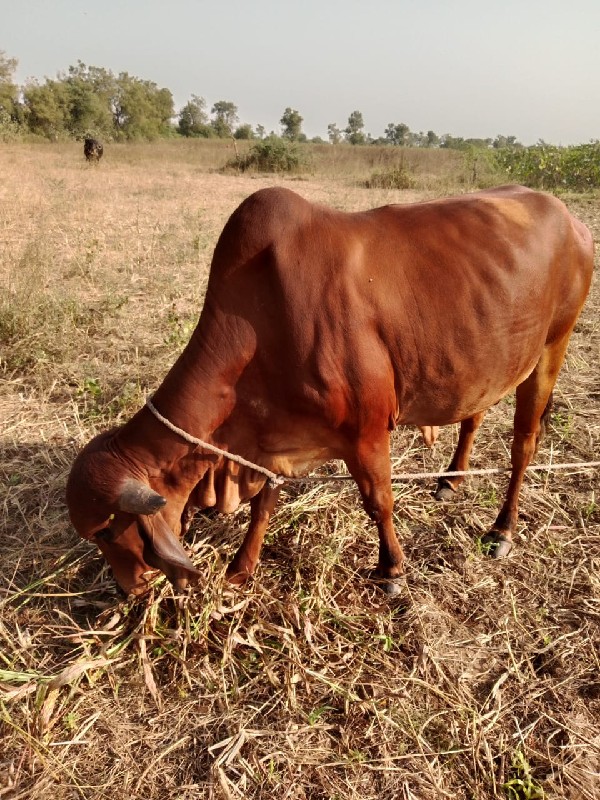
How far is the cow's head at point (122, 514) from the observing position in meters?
2.30

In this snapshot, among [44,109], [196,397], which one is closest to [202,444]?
[196,397]

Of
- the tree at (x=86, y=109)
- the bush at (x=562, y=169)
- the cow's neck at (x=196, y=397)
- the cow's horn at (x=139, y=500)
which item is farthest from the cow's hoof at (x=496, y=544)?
the tree at (x=86, y=109)

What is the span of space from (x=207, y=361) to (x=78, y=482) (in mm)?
698

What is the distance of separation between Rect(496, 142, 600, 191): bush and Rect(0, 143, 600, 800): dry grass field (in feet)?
59.9

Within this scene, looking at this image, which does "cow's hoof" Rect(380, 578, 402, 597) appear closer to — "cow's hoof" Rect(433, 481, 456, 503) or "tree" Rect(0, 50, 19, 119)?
"cow's hoof" Rect(433, 481, 456, 503)

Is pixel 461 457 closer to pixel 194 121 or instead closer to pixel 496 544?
pixel 496 544

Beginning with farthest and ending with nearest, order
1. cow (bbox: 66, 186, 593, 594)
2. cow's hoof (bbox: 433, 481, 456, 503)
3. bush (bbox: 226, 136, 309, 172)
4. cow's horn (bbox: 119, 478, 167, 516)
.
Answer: bush (bbox: 226, 136, 309, 172) → cow's hoof (bbox: 433, 481, 456, 503) → cow (bbox: 66, 186, 593, 594) → cow's horn (bbox: 119, 478, 167, 516)

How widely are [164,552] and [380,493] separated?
A: 40.2 inches

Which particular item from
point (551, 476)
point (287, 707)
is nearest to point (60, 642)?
point (287, 707)

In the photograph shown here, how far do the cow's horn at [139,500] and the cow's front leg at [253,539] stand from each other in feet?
2.76

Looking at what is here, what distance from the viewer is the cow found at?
241 cm

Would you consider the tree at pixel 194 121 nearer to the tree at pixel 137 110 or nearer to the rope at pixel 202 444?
the tree at pixel 137 110

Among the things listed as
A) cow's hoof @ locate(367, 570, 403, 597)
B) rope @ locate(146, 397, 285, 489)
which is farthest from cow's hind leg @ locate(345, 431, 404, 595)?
rope @ locate(146, 397, 285, 489)

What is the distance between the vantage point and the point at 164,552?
2.33m
